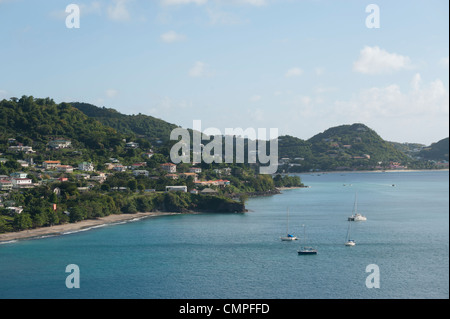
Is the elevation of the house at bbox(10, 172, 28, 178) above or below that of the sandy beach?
above

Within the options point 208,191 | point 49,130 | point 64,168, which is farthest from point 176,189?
point 49,130

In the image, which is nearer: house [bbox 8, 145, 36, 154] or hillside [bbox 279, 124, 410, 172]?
house [bbox 8, 145, 36, 154]

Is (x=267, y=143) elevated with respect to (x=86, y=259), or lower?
elevated

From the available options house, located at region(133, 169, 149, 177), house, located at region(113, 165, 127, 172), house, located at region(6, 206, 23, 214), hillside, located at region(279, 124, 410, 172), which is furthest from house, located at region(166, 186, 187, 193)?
hillside, located at region(279, 124, 410, 172)

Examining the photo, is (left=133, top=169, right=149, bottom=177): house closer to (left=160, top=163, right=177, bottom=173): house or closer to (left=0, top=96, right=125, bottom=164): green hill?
(left=160, top=163, right=177, bottom=173): house

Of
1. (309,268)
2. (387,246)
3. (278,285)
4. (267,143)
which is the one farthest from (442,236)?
(267,143)

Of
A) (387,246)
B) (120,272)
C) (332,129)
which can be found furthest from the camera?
(332,129)
